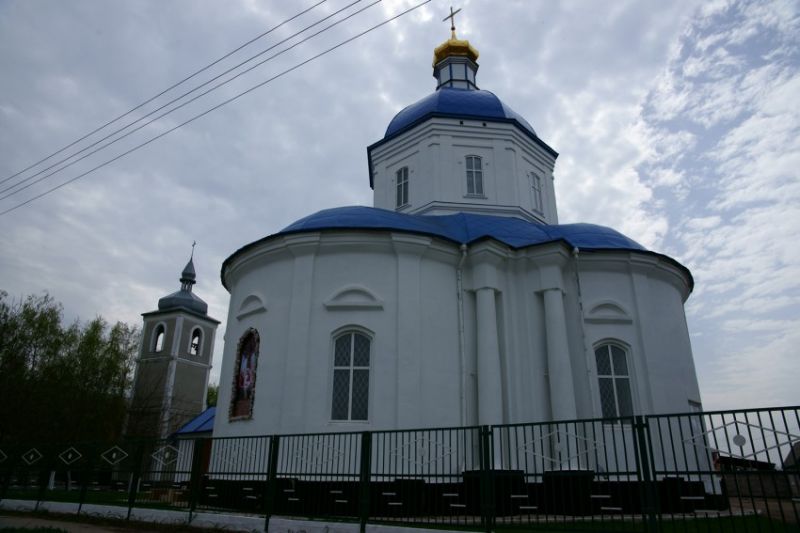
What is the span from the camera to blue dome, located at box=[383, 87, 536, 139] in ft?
55.6

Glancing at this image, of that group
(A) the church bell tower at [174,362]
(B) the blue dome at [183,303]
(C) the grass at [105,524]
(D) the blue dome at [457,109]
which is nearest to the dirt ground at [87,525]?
(C) the grass at [105,524]

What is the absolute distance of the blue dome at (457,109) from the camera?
16938 millimetres

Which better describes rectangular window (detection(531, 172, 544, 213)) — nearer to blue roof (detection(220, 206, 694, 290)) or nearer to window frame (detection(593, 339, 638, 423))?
blue roof (detection(220, 206, 694, 290))

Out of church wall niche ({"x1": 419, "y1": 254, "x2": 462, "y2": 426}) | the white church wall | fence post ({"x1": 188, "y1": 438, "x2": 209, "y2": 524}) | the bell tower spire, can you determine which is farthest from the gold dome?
fence post ({"x1": 188, "y1": 438, "x2": 209, "y2": 524})

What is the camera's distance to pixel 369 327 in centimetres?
1184

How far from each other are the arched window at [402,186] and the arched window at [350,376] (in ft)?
20.4

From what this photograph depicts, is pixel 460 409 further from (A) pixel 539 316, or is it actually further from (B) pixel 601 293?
(B) pixel 601 293

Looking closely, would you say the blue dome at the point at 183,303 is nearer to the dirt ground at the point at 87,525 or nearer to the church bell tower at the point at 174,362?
the church bell tower at the point at 174,362

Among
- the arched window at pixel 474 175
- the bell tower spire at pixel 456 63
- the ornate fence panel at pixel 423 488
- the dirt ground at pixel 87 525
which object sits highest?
the bell tower spire at pixel 456 63

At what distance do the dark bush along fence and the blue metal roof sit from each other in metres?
4.37

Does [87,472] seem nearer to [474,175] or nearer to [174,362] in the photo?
[474,175]

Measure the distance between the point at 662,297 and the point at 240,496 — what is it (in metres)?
10.7

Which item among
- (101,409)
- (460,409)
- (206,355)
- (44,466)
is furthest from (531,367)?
(206,355)

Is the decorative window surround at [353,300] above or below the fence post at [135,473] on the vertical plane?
above
